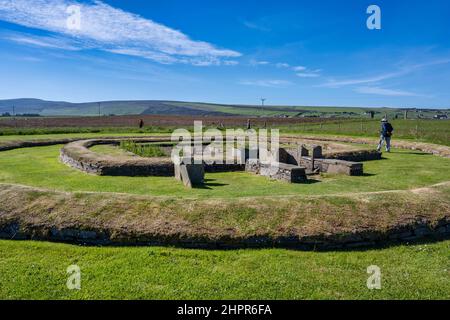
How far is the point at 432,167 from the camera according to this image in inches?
617

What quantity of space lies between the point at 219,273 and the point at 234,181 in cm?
732

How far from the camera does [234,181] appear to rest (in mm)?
13781

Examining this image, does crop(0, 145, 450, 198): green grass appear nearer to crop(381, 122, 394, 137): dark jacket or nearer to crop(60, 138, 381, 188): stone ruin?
crop(60, 138, 381, 188): stone ruin

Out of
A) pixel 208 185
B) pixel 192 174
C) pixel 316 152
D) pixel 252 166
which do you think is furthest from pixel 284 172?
pixel 316 152

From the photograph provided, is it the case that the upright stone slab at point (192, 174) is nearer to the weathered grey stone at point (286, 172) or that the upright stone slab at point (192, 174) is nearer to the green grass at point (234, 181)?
the green grass at point (234, 181)

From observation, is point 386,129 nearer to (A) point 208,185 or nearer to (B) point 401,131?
(A) point 208,185

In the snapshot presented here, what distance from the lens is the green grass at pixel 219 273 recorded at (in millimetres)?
5961

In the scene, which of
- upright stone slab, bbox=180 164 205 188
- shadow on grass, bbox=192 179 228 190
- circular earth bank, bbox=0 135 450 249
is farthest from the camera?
upright stone slab, bbox=180 164 205 188

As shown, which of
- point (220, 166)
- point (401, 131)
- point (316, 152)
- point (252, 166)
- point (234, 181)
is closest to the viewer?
point (234, 181)

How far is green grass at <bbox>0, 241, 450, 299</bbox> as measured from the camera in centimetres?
596

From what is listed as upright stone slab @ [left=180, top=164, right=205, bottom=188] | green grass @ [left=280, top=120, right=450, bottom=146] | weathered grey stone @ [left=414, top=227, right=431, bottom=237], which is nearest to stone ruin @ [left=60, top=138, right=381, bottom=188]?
upright stone slab @ [left=180, top=164, right=205, bottom=188]

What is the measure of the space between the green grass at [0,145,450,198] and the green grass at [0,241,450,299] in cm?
371
